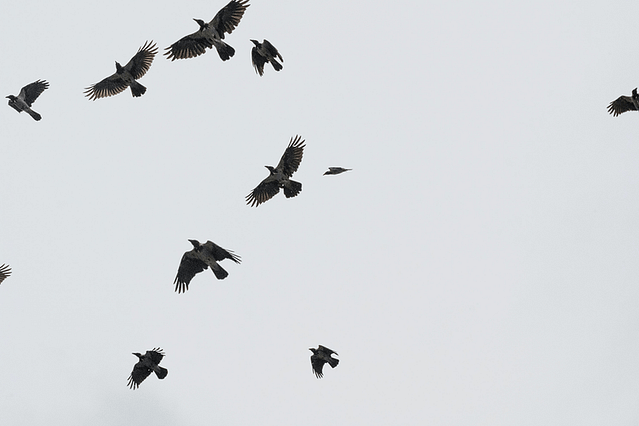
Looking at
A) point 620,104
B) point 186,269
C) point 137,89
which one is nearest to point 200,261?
point 186,269

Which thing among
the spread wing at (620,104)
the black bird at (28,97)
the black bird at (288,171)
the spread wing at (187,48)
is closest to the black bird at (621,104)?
the spread wing at (620,104)

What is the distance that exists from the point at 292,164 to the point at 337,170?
2.91m

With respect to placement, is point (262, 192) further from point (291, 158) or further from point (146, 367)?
point (146, 367)

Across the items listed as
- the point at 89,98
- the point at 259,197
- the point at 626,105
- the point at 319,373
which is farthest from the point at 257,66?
the point at 626,105

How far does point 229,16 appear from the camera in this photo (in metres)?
30.5

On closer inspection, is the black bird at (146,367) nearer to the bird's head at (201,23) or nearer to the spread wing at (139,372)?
the spread wing at (139,372)

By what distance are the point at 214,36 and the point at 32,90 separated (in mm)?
10967

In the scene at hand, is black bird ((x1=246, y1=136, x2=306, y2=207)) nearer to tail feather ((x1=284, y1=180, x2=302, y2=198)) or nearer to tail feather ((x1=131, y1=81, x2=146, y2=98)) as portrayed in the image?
tail feather ((x1=284, y1=180, x2=302, y2=198))

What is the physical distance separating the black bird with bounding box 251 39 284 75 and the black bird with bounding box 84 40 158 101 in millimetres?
5508

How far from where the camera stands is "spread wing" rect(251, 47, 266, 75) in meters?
30.7

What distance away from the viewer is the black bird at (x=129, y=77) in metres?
33.5

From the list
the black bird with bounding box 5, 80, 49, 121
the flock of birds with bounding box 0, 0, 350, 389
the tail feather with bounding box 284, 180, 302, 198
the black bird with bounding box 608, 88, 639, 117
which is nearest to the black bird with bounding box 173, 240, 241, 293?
the flock of birds with bounding box 0, 0, 350, 389

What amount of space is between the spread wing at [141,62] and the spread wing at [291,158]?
767 cm

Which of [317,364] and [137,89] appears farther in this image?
[137,89]
